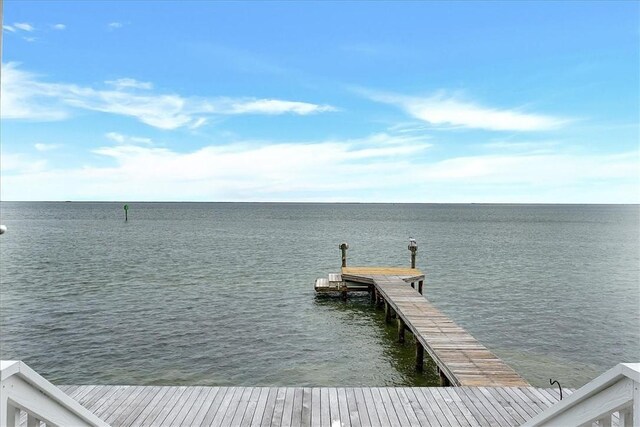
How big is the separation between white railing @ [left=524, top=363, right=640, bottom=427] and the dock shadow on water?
9.43 metres

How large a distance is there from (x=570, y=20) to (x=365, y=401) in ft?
20.0

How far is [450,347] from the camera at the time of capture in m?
10.5

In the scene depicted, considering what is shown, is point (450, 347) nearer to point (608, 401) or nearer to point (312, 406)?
point (312, 406)

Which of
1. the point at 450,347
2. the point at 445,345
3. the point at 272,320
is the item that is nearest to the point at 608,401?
the point at 450,347

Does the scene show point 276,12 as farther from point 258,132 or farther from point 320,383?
point 258,132

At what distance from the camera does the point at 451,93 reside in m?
23.7

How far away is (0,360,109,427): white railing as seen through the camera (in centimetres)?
219

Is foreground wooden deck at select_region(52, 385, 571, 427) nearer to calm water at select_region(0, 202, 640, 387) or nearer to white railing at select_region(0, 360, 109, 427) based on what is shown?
white railing at select_region(0, 360, 109, 427)

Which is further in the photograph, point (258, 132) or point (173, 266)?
point (258, 132)

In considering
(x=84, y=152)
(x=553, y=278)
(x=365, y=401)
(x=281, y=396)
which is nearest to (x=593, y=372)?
(x=365, y=401)

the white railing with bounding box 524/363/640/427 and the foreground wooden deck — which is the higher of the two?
the white railing with bounding box 524/363/640/427

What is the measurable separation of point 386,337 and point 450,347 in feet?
19.8

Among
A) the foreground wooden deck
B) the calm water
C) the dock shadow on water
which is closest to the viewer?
the foreground wooden deck

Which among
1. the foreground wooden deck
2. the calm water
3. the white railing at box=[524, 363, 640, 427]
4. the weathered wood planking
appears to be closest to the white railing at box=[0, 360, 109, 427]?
the white railing at box=[524, 363, 640, 427]
